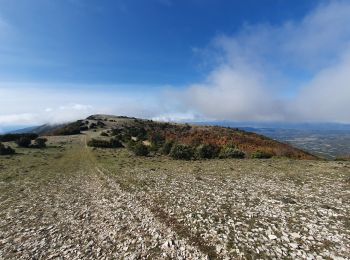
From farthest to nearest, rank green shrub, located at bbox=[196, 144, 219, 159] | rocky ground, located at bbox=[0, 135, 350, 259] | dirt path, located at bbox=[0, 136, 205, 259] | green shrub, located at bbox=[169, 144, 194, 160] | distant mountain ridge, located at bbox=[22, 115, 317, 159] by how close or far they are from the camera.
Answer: distant mountain ridge, located at bbox=[22, 115, 317, 159] < green shrub, located at bbox=[196, 144, 219, 159] < green shrub, located at bbox=[169, 144, 194, 160] < dirt path, located at bbox=[0, 136, 205, 259] < rocky ground, located at bbox=[0, 135, 350, 259]

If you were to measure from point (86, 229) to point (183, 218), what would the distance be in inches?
225

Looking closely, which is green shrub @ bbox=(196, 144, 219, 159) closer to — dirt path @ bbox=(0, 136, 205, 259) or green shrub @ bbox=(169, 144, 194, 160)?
green shrub @ bbox=(169, 144, 194, 160)

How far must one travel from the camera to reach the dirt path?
12.9 m

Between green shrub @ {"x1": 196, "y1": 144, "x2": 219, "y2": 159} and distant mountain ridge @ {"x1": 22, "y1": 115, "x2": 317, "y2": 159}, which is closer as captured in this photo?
green shrub @ {"x1": 196, "y1": 144, "x2": 219, "y2": 159}

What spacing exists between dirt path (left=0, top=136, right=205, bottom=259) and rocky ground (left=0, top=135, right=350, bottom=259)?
0.05 m

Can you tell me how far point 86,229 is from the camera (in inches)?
627

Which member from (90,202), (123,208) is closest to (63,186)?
(90,202)

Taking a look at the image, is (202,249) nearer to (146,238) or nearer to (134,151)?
(146,238)

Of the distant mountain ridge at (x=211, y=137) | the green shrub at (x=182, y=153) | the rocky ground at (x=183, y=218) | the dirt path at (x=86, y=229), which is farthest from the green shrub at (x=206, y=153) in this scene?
the dirt path at (x=86, y=229)

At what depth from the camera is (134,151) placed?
6019 cm

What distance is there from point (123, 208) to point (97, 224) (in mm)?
3023

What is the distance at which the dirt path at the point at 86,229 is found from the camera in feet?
42.2

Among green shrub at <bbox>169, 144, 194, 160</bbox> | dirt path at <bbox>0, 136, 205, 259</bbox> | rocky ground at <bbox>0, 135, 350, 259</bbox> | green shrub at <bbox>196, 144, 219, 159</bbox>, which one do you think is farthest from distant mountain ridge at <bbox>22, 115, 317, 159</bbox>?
dirt path at <bbox>0, 136, 205, 259</bbox>

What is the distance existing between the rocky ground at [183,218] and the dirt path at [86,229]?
50mm
